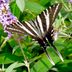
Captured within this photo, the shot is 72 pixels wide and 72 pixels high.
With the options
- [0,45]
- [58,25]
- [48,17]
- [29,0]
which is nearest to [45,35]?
[48,17]

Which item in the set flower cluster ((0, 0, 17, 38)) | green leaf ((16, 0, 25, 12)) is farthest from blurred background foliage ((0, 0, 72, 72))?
flower cluster ((0, 0, 17, 38))

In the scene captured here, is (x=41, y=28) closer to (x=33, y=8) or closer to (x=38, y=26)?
(x=38, y=26)

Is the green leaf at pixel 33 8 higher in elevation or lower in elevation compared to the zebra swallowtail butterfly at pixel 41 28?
higher

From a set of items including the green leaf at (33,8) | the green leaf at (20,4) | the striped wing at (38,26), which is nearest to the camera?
the striped wing at (38,26)

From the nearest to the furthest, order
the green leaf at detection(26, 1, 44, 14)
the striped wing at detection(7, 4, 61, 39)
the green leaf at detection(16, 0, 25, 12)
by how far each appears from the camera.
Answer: the striped wing at detection(7, 4, 61, 39), the green leaf at detection(16, 0, 25, 12), the green leaf at detection(26, 1, 44, 14)

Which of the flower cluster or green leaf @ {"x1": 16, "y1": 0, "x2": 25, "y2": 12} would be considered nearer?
the flower cluster

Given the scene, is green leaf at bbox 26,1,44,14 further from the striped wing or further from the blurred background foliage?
the striped wing

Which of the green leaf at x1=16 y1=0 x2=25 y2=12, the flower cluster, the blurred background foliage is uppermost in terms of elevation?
the green leaf at x1=16 y1=0 x2=25 y2=12

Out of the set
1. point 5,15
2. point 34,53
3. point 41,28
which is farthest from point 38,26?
point 34,53

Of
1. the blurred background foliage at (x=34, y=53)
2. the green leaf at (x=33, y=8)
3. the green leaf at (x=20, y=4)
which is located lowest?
the blurred background foliage at (x=34, y=53)

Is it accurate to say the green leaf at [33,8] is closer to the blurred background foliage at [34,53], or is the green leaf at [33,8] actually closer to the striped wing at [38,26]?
the blurred background foliage at [34,53]

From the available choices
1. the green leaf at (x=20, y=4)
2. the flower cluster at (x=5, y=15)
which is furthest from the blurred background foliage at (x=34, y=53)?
the flower cluster at (x=5, y=15)
